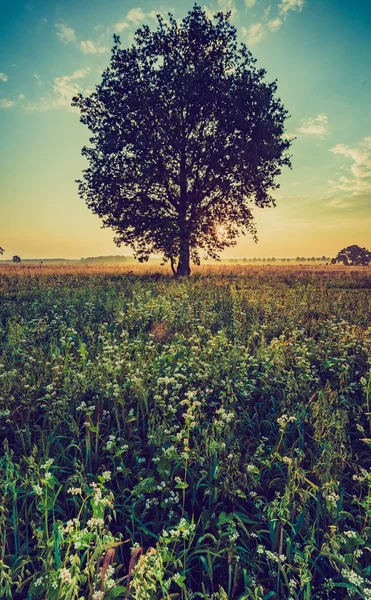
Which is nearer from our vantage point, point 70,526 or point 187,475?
point 70,526

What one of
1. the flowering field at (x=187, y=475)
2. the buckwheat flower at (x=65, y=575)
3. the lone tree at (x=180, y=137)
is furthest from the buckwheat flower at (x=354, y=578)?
the lone tree at (x=180, y=137)

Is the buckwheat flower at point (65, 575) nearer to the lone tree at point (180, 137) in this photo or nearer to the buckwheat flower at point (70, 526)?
the buckwheat flower at point (70, 526)

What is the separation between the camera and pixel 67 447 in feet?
13.2

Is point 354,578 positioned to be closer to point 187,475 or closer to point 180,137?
point 187,475

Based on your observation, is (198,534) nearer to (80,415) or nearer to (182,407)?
(182,407)

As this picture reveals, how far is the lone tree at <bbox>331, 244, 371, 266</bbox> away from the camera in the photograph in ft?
272

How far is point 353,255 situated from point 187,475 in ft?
302

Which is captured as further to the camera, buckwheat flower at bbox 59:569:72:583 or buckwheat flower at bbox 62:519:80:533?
buckwheat flower at bbox 62:519:80:533

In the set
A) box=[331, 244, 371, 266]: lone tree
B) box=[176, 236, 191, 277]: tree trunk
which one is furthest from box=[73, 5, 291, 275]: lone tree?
box=[331, 244, 371, 266]: lone tree

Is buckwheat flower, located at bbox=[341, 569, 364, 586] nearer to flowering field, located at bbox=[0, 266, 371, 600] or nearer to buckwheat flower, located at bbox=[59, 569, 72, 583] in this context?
flowering field, located at bbox=[0, 266, 371, 600]

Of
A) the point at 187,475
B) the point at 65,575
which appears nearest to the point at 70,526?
the point at 65,575

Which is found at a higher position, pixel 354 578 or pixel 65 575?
pixel 65 575

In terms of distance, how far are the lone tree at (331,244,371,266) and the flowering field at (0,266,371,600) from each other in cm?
8621

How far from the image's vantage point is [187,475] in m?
3.75
